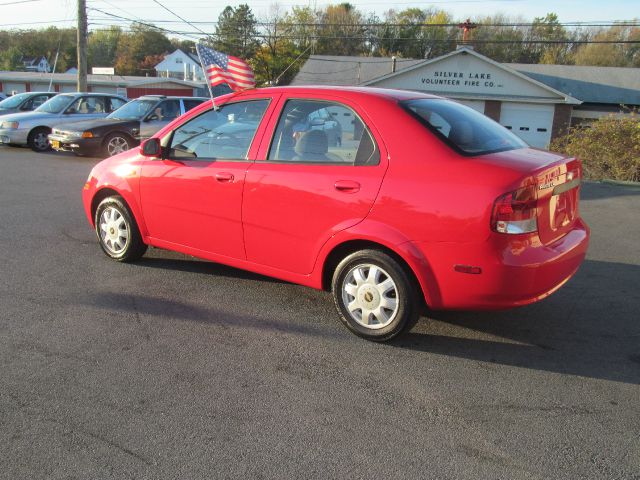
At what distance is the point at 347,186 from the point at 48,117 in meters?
14.3

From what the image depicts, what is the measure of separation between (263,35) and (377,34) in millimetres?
16640

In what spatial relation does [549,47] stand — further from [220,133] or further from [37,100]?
[220,133]

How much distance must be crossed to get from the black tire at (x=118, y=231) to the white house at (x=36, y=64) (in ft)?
284

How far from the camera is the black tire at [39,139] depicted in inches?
609

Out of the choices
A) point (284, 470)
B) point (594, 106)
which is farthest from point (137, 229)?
point (594, 106)

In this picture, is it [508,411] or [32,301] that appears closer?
[508,411]

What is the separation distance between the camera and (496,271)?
3.50 metres

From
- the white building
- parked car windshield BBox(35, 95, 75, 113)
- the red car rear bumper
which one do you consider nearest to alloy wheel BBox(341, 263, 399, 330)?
the red car rear bumper

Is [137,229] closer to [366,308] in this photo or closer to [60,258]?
[60,258]

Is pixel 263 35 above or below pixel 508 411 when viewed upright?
above

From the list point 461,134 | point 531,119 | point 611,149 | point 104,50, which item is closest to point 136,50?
point 104,50

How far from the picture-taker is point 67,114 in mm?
15547

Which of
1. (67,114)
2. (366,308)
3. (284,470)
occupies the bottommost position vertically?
(284,470)

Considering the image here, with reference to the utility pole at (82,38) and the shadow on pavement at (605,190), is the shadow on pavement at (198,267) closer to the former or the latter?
the shadow on pavement at (605,190)
